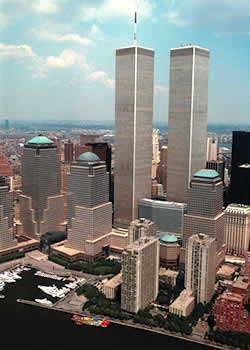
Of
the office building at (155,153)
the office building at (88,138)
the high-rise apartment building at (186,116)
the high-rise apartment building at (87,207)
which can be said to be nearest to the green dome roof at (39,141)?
the high-rise apartment building at (87,207)

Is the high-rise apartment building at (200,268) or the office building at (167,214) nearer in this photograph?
the high-rise apartment building at (200,268)

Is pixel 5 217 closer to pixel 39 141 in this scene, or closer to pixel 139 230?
pixel 39 141

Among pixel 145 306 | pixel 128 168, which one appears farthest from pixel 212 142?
pixel 145 306

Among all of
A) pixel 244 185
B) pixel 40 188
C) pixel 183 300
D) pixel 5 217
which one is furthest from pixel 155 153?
pixel 183 300

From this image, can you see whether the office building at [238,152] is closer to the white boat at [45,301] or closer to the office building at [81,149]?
the office building at [81,149]

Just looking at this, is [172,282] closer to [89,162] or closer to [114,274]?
[114,274]

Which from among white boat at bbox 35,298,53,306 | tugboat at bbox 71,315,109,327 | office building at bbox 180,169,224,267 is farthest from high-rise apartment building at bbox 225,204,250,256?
white boat at bbox 35,298,53,306
